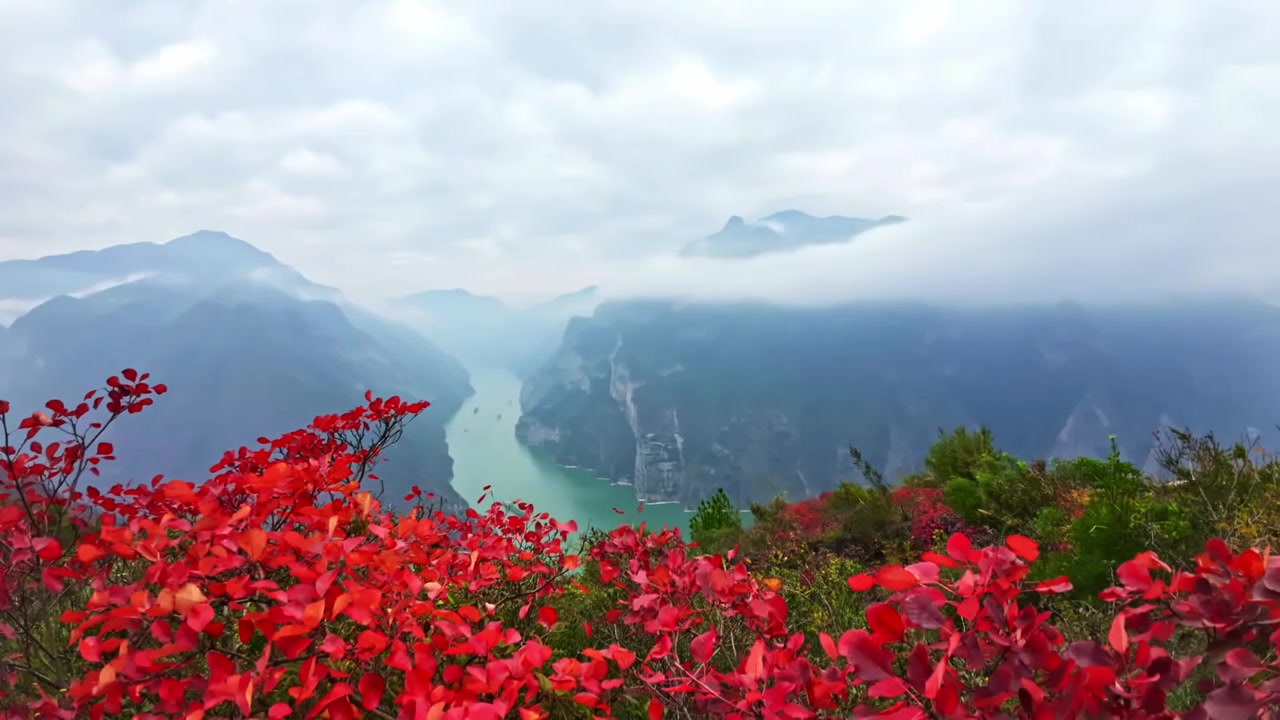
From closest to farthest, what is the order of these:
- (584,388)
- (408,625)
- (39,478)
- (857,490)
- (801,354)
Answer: (408,625) → (39,478) → (857,490) → (584,388) → (801,354)

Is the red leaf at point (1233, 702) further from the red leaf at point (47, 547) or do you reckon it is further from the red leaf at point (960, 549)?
the red leaf at point (47, 547)

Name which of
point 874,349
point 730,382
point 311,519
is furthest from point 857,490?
point 874,349

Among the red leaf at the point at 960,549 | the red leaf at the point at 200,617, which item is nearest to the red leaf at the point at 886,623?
the red leaf at the point at 960,549

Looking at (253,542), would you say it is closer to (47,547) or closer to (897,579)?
(47,547)

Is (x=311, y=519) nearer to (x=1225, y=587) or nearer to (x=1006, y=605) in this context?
(x=1006, y=605)

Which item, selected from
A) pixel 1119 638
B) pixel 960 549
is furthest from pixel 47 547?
pixel 1119 638

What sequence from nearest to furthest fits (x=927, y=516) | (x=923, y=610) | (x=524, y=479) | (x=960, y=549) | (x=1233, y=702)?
(x=1233, y=702)
(x=923, y=610)
(x=960, y=549)
(x=927, y=516)
(x=524, y=479)

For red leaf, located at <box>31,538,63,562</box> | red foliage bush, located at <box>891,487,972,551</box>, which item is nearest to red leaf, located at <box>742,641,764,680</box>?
red leaf, located at <box>31,538,63,562</box>

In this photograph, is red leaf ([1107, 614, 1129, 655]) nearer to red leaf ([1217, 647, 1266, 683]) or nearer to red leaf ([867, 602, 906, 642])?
red leaf ([1217, 647, 1266, 683])
